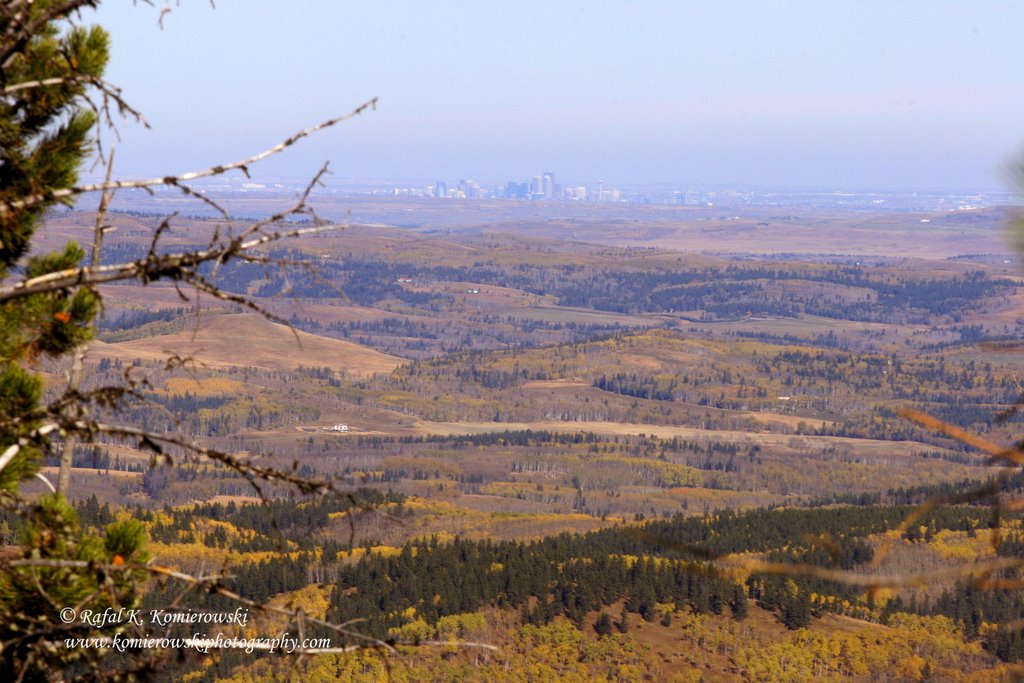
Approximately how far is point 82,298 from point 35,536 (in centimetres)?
243

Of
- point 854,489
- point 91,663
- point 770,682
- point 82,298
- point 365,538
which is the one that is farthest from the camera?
point 854,489

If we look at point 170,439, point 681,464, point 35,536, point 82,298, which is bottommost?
point 681,464

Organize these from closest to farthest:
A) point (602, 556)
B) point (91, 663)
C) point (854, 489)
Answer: point (91, 663) < point (602, 556) < point (854, 489)

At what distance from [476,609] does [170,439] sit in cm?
8356

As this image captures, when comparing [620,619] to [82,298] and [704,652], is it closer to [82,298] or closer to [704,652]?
[704,652]

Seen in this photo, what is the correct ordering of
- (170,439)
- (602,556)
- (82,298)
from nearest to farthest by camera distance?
(170,439) < (82,298) < (602,556)


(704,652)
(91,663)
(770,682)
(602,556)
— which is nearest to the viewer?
(91,663)

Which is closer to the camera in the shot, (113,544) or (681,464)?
(113,544)

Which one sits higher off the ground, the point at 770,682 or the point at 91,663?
the point at 91,663

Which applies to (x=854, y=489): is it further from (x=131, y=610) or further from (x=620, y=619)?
(x=131, y=610)

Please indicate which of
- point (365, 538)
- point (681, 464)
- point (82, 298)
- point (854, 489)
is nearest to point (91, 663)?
point (82, 298)

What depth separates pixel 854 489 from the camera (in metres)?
180

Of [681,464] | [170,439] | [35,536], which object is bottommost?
[681,464]

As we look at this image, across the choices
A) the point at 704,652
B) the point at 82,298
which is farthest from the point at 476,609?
the point at 82,298
